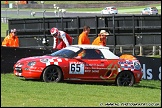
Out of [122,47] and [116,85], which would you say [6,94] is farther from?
[122,47]

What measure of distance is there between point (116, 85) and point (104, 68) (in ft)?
2.21

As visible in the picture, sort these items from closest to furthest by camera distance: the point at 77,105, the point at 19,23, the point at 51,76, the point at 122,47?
the point at 77,105 < the point at 51,76 < the point at 122,47 < the point at 19,23

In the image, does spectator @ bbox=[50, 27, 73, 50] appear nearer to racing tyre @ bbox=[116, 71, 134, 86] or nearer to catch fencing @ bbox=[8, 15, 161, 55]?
racing tyre @ bbox=[116, 71, 134, 86]

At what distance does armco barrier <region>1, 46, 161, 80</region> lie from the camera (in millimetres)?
18406

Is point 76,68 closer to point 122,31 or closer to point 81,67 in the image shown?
point 81,67

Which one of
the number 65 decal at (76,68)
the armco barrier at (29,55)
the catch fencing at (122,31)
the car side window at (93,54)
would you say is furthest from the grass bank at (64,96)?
the catch fencing at (122,31)

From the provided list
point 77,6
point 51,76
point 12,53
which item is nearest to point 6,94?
point 51,76

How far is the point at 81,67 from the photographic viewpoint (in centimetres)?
1661

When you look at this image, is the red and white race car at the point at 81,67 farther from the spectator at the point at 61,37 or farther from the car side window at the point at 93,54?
the spectator at the point at 61,37

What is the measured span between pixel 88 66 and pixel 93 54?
463 mm

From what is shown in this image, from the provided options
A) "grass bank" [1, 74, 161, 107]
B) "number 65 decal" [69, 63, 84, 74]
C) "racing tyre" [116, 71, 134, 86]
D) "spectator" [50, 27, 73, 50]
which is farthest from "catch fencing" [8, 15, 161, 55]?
"grass bank" [1, 74, 161, 107]

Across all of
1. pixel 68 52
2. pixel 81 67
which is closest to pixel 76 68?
pixel 81 67

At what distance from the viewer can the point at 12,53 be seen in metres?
18.5

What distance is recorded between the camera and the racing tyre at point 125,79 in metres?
16.9
